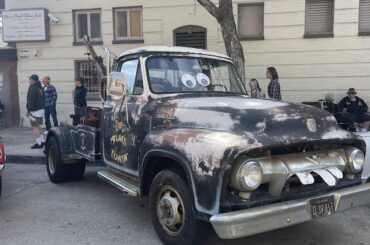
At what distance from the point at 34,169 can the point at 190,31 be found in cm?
646

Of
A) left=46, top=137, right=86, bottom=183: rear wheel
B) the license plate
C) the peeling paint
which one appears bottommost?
left=46, top=137, right=86, bottom=183: rear wheel

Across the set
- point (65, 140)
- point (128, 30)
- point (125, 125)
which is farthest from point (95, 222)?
point (128, 30)

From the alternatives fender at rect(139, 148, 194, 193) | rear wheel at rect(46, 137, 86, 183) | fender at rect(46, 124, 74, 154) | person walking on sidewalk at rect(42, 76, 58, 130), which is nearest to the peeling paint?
fender at rect(139, 148, 194, 193)

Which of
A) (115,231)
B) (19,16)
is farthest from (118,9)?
(115,231)

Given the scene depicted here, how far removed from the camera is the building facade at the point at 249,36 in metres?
12.4

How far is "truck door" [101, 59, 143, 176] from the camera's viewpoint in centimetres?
530

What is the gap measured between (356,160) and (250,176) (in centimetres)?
132

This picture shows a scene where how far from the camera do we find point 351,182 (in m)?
4.57

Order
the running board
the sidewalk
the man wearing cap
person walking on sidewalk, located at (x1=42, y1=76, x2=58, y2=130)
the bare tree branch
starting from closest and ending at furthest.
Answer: the running board, the bare tree branch, the sidewalk, the man wearing cap, person walking on sidewalk, located at (x1=42, y1=76, x2=58, y2=130)

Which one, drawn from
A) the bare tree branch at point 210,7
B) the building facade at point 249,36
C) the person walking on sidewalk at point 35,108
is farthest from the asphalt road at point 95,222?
the building facade at point 249,36

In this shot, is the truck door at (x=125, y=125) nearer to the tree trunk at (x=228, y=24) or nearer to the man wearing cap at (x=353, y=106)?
the tree trunk at (x=228, y=24)

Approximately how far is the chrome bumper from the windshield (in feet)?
6.51

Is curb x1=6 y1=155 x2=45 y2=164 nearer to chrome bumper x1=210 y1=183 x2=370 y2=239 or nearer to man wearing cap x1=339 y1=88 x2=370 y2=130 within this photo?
chrome bumper x1=210 y1=183 x2=370 y2=239

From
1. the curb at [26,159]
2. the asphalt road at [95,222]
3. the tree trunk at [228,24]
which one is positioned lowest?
the curb at [26,159]
